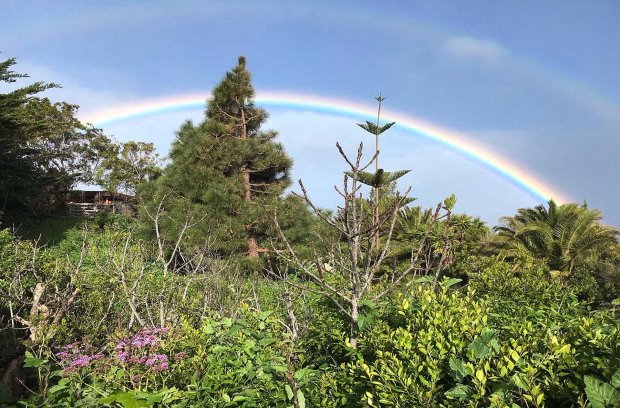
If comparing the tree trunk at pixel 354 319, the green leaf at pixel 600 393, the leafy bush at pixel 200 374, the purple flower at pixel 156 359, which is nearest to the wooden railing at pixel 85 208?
the leafy bush at pixel 200 374

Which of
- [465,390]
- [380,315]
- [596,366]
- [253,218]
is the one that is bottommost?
[253,218]

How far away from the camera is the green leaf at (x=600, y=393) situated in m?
1.32

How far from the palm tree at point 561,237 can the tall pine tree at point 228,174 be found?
30.7ft

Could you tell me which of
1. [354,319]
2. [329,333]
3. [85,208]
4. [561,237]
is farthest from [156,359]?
[85,208]

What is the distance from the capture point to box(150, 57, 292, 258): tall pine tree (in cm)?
1546

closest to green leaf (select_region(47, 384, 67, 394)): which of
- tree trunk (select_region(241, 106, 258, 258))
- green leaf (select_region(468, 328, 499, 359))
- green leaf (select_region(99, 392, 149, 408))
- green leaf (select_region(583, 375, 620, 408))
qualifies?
green leaf (select_region(99, 392, 149, 408))

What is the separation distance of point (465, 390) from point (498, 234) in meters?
18.4

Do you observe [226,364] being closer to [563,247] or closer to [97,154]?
[563,247]

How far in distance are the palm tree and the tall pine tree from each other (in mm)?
9345

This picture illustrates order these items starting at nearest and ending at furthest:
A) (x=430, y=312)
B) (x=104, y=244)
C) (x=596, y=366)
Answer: (x=596, y=366) → (x=430, y=312) → (x=104, y=244)

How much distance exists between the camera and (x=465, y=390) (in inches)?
65.1

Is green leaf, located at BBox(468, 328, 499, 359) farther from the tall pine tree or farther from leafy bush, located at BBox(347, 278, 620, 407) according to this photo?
the tall pine tree

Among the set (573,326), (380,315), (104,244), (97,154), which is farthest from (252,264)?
(97,154)

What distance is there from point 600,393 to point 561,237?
17540 millimetres
